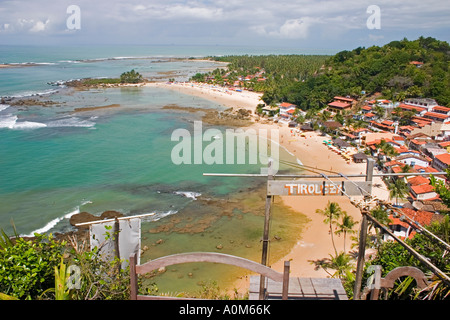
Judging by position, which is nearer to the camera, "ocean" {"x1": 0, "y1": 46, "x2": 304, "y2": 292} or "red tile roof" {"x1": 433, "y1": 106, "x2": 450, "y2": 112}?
"ocean" {"x1": 0, "y1": 46, "x2": 304, "y2": 292}

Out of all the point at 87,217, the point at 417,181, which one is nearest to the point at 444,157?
the point at 417,181

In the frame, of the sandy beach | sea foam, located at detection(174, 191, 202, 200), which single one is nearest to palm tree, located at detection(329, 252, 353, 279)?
the sandy beach

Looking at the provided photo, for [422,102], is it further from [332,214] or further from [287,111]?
[332,214]

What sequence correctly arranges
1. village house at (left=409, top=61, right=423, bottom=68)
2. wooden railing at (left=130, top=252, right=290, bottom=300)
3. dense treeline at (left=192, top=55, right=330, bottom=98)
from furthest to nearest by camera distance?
dense treeline at (left=192, top=55, right=330, bottom=98)
village house at (left=409, top=61, right=423, bottom=68)
wooden railing at (left=130, top=252, right=290, bottom=300)

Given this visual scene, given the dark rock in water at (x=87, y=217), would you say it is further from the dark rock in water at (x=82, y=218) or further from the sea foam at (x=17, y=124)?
the sea foam at (x=17, y=124)

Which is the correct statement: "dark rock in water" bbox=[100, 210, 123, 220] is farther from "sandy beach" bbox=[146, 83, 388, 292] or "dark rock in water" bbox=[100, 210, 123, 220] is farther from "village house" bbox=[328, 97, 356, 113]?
"village house" bbox=[328, 97, 356, 113]

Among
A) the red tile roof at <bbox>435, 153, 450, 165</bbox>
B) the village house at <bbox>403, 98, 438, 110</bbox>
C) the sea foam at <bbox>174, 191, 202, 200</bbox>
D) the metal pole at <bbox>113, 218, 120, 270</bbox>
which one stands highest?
the village house at <bbox>403, 98, 438, 110</bbox>
